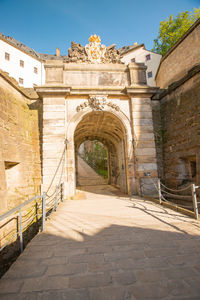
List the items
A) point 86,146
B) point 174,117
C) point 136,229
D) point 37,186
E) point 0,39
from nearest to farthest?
point 136,229
point 37,186
point 174,117
point 0,39
point 86,146

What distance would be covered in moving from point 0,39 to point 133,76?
23.4 metres

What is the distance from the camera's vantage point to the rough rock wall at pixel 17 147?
21.7 feet

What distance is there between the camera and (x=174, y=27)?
728 inches

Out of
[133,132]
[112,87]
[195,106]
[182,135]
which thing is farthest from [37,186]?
[195,106]

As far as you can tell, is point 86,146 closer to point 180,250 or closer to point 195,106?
point 195,106

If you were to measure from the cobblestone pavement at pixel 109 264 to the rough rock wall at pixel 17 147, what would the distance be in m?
3.98

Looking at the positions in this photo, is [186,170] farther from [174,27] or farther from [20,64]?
[20,64]

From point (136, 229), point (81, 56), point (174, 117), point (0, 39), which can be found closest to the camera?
point (136, 229)

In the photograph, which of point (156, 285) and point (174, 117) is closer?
point (156, 285)

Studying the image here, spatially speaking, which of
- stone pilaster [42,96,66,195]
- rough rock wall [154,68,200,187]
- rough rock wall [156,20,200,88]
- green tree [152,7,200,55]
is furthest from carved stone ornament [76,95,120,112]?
green tree [152,7,200,55]

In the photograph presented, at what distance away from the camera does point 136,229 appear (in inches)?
149

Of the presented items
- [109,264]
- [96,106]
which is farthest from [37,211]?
[96,106]

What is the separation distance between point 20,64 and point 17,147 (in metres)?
23.8

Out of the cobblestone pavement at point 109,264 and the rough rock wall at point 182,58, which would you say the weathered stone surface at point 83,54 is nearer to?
the rough rock wall at point 182,58
